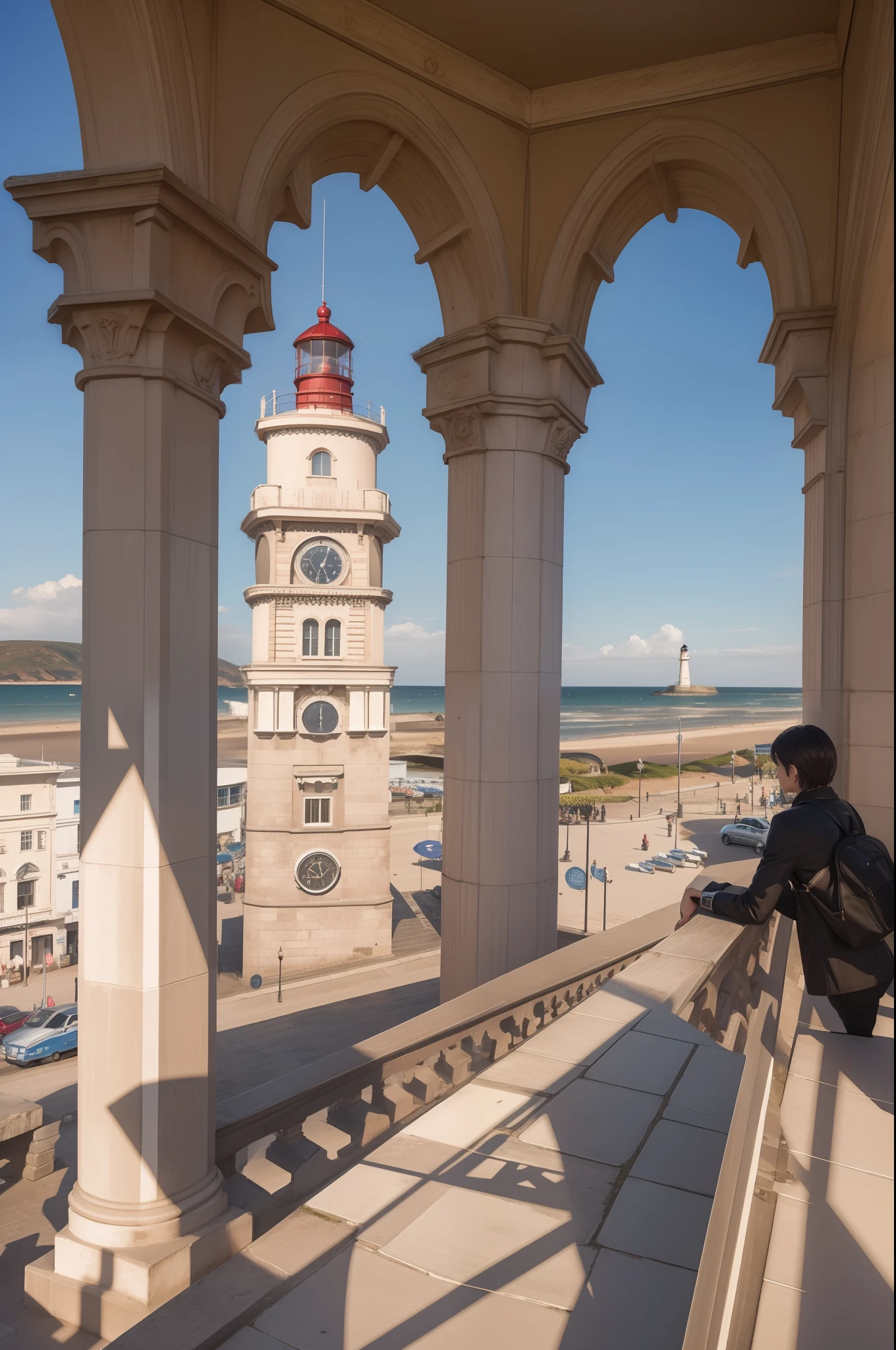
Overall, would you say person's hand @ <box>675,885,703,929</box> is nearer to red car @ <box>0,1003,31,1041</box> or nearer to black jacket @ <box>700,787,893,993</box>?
black jacket @ <box>700,787,893,993</box>

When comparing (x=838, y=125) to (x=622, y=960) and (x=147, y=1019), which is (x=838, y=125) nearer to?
(x=622, y=960)

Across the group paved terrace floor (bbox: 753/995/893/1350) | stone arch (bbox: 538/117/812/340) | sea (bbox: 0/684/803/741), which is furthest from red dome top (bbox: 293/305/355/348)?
sea (bbox: 0/684/803/741)

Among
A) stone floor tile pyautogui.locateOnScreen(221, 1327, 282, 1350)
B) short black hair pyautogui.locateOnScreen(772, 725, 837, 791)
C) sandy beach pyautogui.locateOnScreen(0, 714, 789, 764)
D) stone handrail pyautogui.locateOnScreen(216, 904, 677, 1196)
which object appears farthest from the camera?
sandy beach pyautogui.locateOnScreen(0, 714, 789, 764)

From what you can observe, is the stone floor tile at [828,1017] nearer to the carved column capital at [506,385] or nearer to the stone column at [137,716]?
the stone column at [137,716]

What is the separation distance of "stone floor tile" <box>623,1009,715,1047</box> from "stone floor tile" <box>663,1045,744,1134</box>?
0.07 m

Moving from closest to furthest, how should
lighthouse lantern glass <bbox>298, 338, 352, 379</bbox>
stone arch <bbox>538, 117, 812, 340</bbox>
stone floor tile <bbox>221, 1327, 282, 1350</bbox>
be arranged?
stone floor tile <bbox>221, 1327, 282, 1350</bbox> → stone arch <bbox>538, 117, 812, 340</bbox> → lighthouse lantern glass <bbox>298, 338, 352, 379</bbox>

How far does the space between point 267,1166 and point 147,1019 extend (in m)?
1.11

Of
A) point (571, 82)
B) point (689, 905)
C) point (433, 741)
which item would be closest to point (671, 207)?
point (571, 82)

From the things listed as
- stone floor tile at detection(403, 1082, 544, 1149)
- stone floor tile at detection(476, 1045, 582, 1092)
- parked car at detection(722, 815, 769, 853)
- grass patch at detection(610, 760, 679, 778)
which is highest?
stone floor tile at detection(403, 1082, 544, 1149)

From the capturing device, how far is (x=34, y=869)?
32.9 metres

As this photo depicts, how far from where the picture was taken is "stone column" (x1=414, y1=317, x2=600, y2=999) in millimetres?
5922

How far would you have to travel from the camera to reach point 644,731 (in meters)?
113

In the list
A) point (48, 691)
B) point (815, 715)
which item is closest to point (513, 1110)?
point (815, 715)

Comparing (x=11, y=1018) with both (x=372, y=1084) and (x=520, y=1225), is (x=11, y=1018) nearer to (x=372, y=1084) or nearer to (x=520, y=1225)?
(x=372, y=1084)
